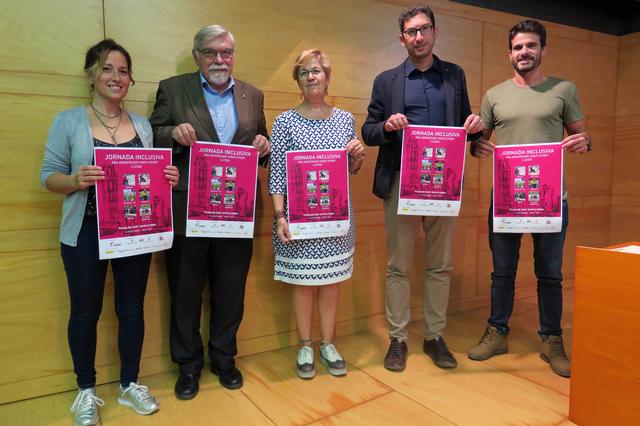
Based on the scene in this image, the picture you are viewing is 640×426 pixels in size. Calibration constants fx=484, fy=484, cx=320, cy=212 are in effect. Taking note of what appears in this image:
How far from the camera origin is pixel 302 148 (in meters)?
2.20

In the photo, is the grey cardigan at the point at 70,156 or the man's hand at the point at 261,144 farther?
the man's hand at the point at 261,144

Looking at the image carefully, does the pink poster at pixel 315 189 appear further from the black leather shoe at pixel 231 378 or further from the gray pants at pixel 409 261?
the black leather shoe at pixel 231 378

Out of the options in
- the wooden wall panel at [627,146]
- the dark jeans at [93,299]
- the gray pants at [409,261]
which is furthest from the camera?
the wooden wall panel at [627,146]

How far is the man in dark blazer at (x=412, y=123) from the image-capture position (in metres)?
2.26

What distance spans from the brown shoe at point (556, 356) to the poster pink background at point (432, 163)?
36.4 inches

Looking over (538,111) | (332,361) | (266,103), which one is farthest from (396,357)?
(266,103)

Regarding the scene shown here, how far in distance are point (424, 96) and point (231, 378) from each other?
1.63m

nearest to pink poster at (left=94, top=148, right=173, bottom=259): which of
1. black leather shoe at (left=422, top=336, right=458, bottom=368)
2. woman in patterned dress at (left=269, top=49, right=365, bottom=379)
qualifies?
woman in patterned dress at (left=269, top=49, right=365, bottom=379)

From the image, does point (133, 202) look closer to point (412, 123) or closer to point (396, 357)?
point (412, 123)

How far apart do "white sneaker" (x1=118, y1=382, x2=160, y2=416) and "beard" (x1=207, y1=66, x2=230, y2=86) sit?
1372mm

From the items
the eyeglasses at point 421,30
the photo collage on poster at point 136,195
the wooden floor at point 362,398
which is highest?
the eyeglasses at point 421,30

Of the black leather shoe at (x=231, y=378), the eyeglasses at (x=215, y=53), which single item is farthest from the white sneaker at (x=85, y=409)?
the eyeglasses at (x=215, y=53)

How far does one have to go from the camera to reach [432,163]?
2.26 m

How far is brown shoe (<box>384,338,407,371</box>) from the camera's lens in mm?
2438
